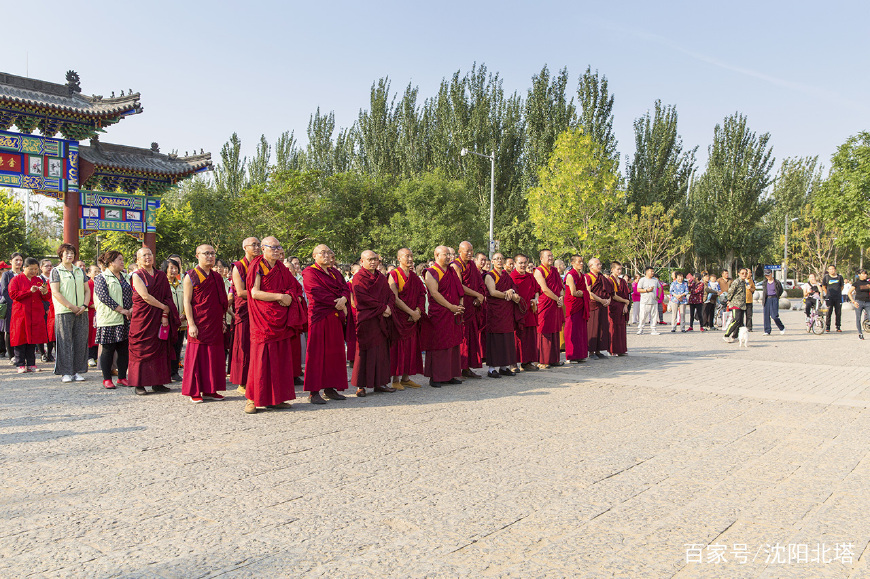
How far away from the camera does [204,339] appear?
22.9 ft

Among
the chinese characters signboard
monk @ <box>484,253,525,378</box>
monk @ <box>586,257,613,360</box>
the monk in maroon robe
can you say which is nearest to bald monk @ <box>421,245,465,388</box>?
monk @ <box>484,253,525,378</box>

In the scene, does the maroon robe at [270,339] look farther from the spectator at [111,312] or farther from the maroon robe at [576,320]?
the maroon robe at [576,320]

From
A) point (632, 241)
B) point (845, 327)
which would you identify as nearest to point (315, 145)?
point (632, 241)

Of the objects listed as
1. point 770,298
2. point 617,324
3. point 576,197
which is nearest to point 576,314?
point 617,324

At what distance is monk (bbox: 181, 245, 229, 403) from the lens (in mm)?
6953

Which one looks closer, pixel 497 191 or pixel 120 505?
pixel 120 505

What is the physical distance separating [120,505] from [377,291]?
4347 mm

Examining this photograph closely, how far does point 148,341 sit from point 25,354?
3.40 meters

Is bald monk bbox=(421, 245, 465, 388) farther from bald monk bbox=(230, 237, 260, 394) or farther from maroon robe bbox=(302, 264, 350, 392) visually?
bald monk bbox=(230, 237, 260, 394)

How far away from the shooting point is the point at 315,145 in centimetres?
4266

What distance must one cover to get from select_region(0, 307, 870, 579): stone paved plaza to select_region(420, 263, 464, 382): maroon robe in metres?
1.00

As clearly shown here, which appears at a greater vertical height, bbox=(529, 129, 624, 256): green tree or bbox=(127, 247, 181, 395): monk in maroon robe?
bbox=(529, 129, 624, 256): green tree

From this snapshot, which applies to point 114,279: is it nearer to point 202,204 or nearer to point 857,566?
point 857,566

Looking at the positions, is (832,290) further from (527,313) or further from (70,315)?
(70,315)
